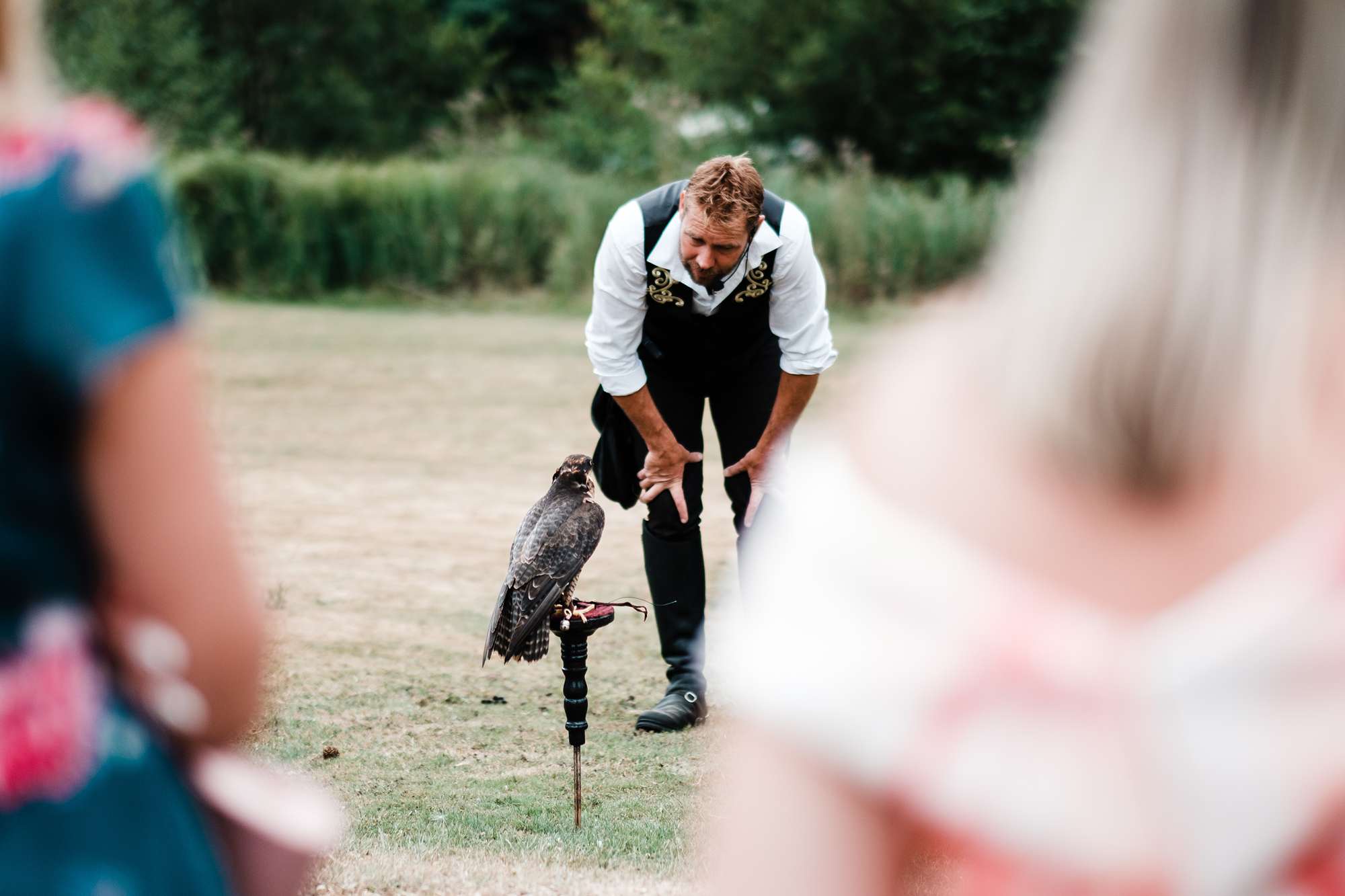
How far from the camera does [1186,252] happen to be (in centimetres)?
90

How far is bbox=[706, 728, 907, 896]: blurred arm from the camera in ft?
3.10

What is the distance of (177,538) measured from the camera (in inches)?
41.4

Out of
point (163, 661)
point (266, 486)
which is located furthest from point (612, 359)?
point (266, 486)

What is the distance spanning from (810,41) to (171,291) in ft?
98.6

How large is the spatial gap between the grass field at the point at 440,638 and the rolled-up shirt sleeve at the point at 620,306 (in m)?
1.08

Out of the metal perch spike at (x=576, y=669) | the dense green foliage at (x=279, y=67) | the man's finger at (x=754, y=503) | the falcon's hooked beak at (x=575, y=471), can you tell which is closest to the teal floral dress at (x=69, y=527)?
the metal perch spike at (x=576, y=669)

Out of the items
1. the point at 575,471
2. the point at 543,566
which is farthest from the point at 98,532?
the point at 575,471

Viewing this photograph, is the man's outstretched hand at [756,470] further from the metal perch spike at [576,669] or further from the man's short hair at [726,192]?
the metal perch spike at [576,669]

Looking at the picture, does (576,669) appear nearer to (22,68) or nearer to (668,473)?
(668,473)

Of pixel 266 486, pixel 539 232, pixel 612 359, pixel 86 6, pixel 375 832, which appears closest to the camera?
pixel 375 832

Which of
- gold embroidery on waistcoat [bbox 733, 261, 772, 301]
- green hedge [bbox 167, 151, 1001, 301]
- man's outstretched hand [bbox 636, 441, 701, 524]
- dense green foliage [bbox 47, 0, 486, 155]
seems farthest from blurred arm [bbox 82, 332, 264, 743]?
dense green foliage [bbox 47, 0, 486, 155]

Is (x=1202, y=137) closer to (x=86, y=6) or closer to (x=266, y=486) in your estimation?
(x=266, y=486)

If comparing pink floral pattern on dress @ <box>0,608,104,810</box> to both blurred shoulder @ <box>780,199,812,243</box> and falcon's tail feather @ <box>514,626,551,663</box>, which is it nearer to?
falcon's tail feather @ <box>514,626,551,663</box>

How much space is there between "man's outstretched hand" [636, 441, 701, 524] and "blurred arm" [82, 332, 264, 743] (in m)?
4.31
